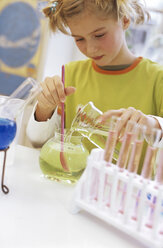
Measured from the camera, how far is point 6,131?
0.55 metres

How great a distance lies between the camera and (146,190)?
428 millimetres

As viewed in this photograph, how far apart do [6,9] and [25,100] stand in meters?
1.66

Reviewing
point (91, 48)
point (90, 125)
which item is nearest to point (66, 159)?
point (90, 125)

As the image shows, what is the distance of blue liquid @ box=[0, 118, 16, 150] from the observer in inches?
21.6

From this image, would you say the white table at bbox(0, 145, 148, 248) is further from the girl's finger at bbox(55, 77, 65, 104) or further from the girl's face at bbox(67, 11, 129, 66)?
the girl's face at bbox(67, 11, 129, 66)

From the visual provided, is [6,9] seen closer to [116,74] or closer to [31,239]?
[116,74]

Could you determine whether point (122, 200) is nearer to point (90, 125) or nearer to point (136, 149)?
point (136, 149)

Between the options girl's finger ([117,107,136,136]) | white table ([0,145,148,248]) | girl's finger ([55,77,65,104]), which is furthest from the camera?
girl's finger ([55,77,65,104])

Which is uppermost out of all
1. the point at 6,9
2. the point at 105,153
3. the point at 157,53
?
the point at 6,9

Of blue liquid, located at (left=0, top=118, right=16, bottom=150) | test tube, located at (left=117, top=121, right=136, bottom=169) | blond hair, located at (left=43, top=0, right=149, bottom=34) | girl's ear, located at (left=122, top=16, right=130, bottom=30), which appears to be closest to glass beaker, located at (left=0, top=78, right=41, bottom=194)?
blue liquid, located at (left=0, top=118, right=16, bottom=150)

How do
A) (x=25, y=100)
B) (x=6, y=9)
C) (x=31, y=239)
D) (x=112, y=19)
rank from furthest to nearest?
1. (x=6, y=9)
2. (x=112, y=19)
3. (x=25, y=100)
4. (x=31, y=239)

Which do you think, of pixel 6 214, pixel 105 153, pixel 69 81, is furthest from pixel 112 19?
pixel 6 214

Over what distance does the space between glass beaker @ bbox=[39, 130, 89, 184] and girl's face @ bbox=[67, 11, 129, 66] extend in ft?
1.20

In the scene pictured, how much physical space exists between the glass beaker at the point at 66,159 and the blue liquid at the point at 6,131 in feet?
0.31
